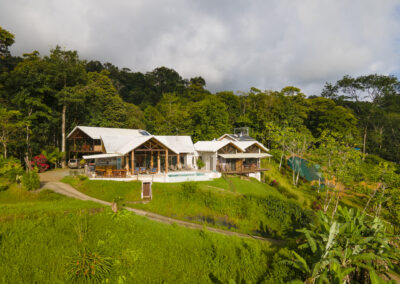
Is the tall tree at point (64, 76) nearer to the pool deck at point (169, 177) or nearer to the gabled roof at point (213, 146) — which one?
the pool deck at point (169, 177)

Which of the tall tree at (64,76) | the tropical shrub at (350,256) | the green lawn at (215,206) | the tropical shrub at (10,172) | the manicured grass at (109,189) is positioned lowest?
the green lawn at (215,206)

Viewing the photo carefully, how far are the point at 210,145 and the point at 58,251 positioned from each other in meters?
20.4

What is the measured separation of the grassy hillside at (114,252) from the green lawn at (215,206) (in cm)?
566

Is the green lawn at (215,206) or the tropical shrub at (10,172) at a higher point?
the tropical shrub at (10,172)

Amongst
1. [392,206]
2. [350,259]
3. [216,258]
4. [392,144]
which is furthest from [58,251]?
[392,144]

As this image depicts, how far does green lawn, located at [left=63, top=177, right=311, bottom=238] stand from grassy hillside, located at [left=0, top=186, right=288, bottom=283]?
5.66 m

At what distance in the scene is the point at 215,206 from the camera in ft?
51.1

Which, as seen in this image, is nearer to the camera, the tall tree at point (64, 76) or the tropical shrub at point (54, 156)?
the tropical shrub at point (54, 156)

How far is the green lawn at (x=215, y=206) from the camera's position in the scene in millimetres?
14125

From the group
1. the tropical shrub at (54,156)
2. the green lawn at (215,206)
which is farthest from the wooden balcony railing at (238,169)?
the tropical shrub at (54,156)

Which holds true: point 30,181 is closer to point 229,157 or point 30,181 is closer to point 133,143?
point 133,143

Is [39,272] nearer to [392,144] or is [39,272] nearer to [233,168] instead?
[233,168]

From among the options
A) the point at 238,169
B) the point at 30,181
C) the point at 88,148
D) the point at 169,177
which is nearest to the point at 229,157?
the point at 238,169

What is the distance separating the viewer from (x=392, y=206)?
45.9ft
